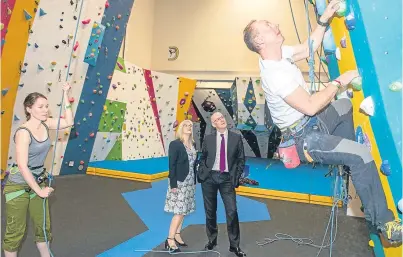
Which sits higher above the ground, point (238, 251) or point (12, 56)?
point (12, 56)

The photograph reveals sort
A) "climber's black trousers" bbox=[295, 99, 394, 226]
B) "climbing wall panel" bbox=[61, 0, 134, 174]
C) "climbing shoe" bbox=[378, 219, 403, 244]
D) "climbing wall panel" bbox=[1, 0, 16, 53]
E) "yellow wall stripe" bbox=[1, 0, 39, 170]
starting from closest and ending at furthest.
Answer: "climbing shoe" bbox=[378, 219, 403, 244], "climber's black trousers" bbox=[295, 99, 394, 226], "climbing wall panel" bbox=[1, 0, 16, 53], "yellow wall stripe" bbox=[1, 0, 39, 170], "climbing wall panel" bbox=[61, 0, 134, 174]

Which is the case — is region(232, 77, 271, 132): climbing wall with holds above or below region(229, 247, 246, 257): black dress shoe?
above

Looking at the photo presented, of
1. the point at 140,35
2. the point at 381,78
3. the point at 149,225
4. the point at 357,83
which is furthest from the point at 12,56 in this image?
the point at 140,35

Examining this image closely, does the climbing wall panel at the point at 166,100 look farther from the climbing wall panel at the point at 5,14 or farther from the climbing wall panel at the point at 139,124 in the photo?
the climbing wall panel at the point at 5,14

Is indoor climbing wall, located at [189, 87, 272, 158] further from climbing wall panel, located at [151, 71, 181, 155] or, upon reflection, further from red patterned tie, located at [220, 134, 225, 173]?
red patterned tie, located at [220, 134, 225, 173]

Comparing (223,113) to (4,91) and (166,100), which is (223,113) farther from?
(4,91)

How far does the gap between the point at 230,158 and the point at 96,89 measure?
3.92m

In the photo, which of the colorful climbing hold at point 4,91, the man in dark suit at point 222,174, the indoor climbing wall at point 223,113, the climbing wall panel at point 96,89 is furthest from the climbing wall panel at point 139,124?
the man in dark suit at point 222,174

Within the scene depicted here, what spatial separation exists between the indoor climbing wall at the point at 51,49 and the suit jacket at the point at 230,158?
254cm

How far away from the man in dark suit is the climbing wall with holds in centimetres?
487

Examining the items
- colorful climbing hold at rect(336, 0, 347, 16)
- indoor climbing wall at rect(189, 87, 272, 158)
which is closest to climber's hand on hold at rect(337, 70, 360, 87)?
colorful climbing hold at rect(336, 0, 347, 16)

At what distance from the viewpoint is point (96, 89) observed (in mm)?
6504

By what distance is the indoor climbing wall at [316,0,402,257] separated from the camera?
1653 millimetres

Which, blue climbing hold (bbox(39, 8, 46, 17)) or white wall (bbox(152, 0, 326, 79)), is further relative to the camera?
white wall (bbox(152, 0, 326, 79))
